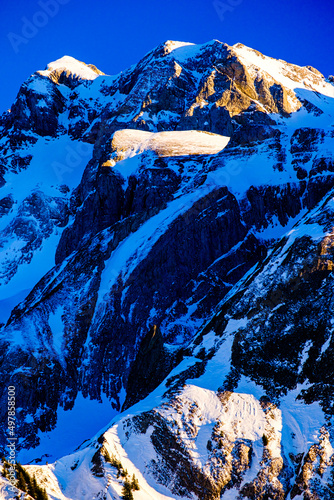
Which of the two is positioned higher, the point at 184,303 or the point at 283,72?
the point at 283,72

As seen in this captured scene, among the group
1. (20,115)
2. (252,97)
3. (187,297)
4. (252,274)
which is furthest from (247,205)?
(20,115)

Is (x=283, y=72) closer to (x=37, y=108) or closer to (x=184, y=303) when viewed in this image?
(x=37, y=108)

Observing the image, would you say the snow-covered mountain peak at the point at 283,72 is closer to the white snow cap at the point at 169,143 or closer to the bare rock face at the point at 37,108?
the white snow cap at the point at 169,143

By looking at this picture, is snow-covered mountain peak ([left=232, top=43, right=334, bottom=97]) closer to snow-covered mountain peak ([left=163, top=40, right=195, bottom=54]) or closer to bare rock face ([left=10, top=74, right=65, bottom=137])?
snow-covered mountain peak ([left=163, top=40, right=195, bottom=54])

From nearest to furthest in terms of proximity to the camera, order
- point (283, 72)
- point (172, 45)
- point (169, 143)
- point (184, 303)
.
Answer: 1. point (184, 303)
2. point (169, 143)
3. point (283, 72)
4. point (172, 45)

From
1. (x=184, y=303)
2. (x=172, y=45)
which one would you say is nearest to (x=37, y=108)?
(x=172, y=45)

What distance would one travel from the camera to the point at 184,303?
7694 centimetres

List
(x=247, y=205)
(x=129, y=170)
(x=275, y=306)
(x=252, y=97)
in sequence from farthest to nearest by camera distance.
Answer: (x=252, y=97)
(x=129, y=170)
(x=247, y=205)
(x=275, y=306)

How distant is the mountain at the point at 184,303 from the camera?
45781mm

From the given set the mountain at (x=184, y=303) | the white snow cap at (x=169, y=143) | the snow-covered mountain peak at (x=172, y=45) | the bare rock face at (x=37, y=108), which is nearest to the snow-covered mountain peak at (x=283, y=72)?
the mountain at (x=184, y=303)

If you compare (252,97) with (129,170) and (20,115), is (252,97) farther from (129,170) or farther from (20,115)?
(20,115)

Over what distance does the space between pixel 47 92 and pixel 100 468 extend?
16275cm

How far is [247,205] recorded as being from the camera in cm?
8819

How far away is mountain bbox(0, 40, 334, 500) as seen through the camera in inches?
1802
